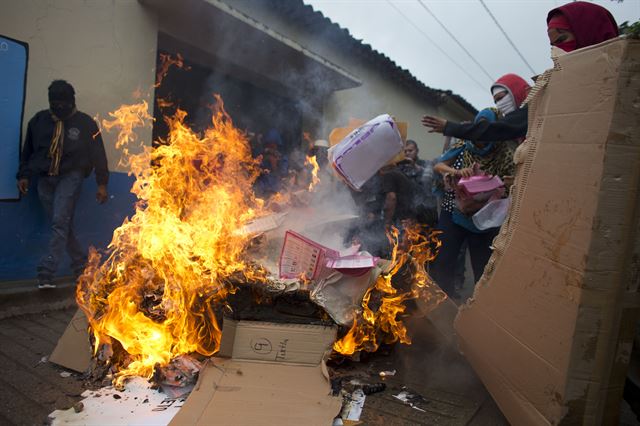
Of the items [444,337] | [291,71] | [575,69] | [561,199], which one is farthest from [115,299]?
[291,71]


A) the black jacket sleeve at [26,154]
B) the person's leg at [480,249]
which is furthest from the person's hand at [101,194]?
the person's leg at [480,249]

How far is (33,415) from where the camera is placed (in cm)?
216

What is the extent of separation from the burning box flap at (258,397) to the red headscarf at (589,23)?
243cm

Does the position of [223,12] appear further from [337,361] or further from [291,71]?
[337,361]

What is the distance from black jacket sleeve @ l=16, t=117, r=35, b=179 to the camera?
418 cm

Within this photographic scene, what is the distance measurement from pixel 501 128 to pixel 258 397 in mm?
2278

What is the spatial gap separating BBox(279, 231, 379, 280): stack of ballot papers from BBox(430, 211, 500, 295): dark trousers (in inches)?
35.1

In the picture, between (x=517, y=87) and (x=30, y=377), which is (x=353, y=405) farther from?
(x=517, y=87)

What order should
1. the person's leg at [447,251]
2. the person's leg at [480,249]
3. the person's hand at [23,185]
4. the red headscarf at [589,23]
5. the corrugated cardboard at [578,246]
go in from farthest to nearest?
the person's hand at [23,185] < the person's leg at [447,251] < the person's leg at [480,249] < the red headscarf at [589,23] < the corrugated cardboard at [578,246]

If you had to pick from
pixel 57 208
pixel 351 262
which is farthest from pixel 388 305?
pixel 57 208

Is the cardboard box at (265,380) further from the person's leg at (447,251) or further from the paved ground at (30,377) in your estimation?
the person's leg at (447,251)

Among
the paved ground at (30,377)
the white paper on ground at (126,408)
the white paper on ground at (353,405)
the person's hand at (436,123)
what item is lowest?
the paved ground at (30,377)

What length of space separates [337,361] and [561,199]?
174 centimetres

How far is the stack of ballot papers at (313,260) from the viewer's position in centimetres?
273
